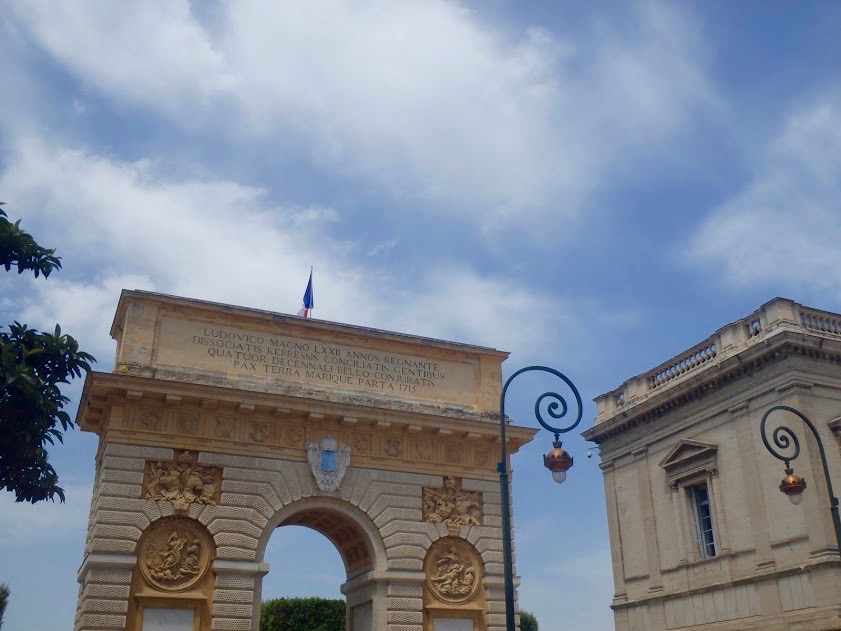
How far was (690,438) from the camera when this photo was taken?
97.1ft

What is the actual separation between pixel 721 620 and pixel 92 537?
1955 centimetres

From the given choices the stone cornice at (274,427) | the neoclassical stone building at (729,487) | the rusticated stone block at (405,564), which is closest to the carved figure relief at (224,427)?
the stone cornice at (274,427)

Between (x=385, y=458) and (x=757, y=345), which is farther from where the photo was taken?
(x=757, y=345)

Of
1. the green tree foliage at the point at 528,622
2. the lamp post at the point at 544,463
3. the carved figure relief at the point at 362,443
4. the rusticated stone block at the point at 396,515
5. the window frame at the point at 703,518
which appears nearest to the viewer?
the lamp post at the point at 544,463

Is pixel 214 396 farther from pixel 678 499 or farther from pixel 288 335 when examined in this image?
pixel 678 499

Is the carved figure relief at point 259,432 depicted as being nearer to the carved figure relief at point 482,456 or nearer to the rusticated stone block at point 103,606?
the rusticated stone block at point 103,606

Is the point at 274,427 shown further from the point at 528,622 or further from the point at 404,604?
the point at 528,622

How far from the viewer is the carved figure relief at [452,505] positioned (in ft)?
66.8

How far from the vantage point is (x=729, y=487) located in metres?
27.5

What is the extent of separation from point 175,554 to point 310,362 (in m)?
5.41

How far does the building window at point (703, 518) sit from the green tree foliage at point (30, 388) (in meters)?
20.9

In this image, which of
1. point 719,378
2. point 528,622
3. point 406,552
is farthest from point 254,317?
point 528,622

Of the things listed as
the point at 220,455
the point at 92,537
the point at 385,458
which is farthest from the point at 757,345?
the point at 92,537

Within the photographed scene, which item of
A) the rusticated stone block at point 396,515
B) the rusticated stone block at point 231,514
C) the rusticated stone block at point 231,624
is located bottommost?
the rusticated stone block at point 231,624
